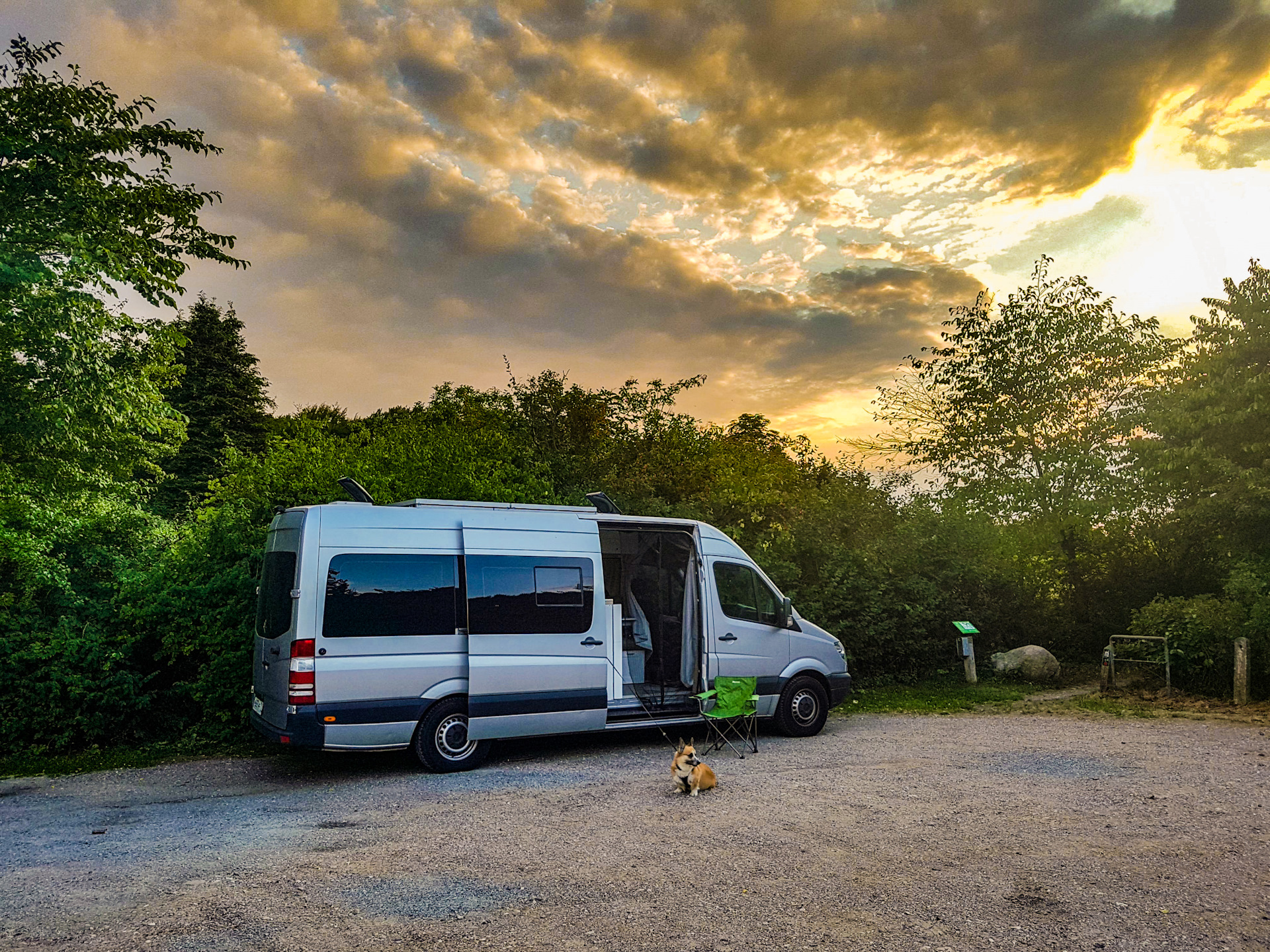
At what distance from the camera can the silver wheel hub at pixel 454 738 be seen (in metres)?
8.47

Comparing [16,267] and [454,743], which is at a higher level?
[16,267]

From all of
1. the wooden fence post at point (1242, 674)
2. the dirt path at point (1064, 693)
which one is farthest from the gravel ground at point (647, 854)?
the dirt path at point (1064, 693)

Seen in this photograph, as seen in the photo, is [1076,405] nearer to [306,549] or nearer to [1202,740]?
[1202,740]

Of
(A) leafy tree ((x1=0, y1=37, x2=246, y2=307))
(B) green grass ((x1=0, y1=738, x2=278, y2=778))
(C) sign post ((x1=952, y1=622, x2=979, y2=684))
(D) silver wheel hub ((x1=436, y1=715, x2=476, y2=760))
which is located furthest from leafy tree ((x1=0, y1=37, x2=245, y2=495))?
(C) sign post ((x1=952, y1=622, x2=979, y2=684))

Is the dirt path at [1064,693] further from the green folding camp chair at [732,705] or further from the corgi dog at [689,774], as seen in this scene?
the corgi dog at [689,774]

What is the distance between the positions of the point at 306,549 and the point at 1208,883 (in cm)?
717

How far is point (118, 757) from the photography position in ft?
30.5

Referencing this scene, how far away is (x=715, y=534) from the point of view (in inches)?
414

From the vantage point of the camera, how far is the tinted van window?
806 centimetres

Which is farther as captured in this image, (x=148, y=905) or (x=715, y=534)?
(x=715, y=534)

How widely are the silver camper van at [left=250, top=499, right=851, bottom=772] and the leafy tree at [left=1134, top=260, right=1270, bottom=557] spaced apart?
9508mm

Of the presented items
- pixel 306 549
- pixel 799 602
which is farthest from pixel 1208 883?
pixel 799 602

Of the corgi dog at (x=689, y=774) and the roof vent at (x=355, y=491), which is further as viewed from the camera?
the roof vent at (x=355, y=491)

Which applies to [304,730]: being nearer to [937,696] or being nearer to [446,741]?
[446,741]
